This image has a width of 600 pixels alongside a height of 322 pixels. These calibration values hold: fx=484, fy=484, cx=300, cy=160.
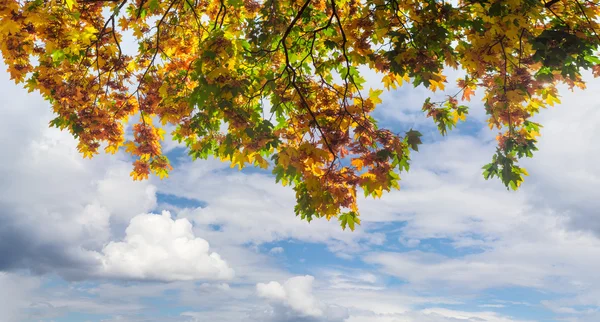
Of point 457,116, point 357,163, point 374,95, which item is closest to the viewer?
point 357,163

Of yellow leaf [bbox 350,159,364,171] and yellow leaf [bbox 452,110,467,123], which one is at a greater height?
yellow leaf [bbox 452,110,467,123]

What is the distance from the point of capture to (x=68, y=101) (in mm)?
8586

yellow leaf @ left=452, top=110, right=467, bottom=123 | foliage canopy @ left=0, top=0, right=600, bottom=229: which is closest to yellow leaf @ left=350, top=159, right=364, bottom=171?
foliage canopy @ left=0, top=0, right=600, bottom=229

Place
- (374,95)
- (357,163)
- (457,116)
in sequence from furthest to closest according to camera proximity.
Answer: (457,116) → (374,95) → (357,163)

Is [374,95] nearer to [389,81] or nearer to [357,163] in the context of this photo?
[389,81]

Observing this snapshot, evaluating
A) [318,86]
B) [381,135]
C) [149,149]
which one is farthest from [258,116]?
[149,149]

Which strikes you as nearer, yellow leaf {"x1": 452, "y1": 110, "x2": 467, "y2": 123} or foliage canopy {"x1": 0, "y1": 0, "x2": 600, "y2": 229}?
foliage canopy {"x1": 0, "y1": 0, "x2": 600, "y2": 229}

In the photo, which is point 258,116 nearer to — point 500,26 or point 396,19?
point 396,19

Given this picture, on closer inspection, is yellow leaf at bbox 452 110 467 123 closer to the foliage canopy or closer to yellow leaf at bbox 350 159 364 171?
the foliage canopy

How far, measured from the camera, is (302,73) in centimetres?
789

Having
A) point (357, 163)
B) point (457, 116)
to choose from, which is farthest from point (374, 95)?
→ point (457, 116)

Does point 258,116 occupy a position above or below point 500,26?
A: below

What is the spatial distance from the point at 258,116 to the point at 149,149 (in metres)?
3.22

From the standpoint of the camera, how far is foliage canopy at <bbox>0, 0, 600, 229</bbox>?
6.35m
